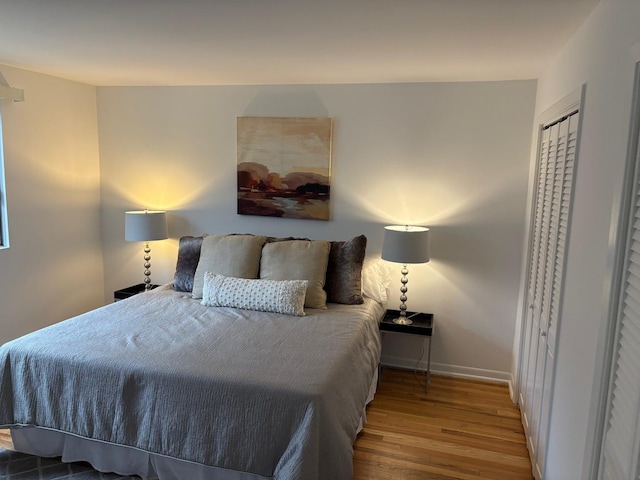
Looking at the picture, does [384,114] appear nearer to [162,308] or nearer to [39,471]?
[162,308]

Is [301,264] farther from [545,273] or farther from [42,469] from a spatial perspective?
[42,469]

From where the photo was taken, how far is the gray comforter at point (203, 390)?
2.00 meters

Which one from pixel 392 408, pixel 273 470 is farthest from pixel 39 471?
pixel 392 408

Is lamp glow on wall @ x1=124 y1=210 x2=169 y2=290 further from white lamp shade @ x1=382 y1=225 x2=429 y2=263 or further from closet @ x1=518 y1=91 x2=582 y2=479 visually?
closet @ x1=518 y1=91 x2=582 y2=479

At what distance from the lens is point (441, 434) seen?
2.83 m

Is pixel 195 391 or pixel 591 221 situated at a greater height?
pixel 591 221

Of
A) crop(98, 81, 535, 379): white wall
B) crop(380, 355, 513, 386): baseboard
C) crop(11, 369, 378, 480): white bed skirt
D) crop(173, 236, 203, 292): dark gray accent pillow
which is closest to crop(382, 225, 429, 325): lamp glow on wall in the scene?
crop(98, 81, 535, 379): white wall

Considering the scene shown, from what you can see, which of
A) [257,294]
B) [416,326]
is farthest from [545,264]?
[257,294]

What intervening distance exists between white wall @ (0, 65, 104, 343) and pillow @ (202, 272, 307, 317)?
1.63 m

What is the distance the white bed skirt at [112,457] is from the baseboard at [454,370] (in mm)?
1929

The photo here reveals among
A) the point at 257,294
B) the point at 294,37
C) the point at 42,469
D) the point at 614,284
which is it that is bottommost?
the point at 42,469

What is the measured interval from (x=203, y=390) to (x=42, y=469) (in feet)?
3.65

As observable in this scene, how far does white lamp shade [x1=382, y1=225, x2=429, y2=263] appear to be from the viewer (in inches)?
128

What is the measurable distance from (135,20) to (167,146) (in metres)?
1.98
